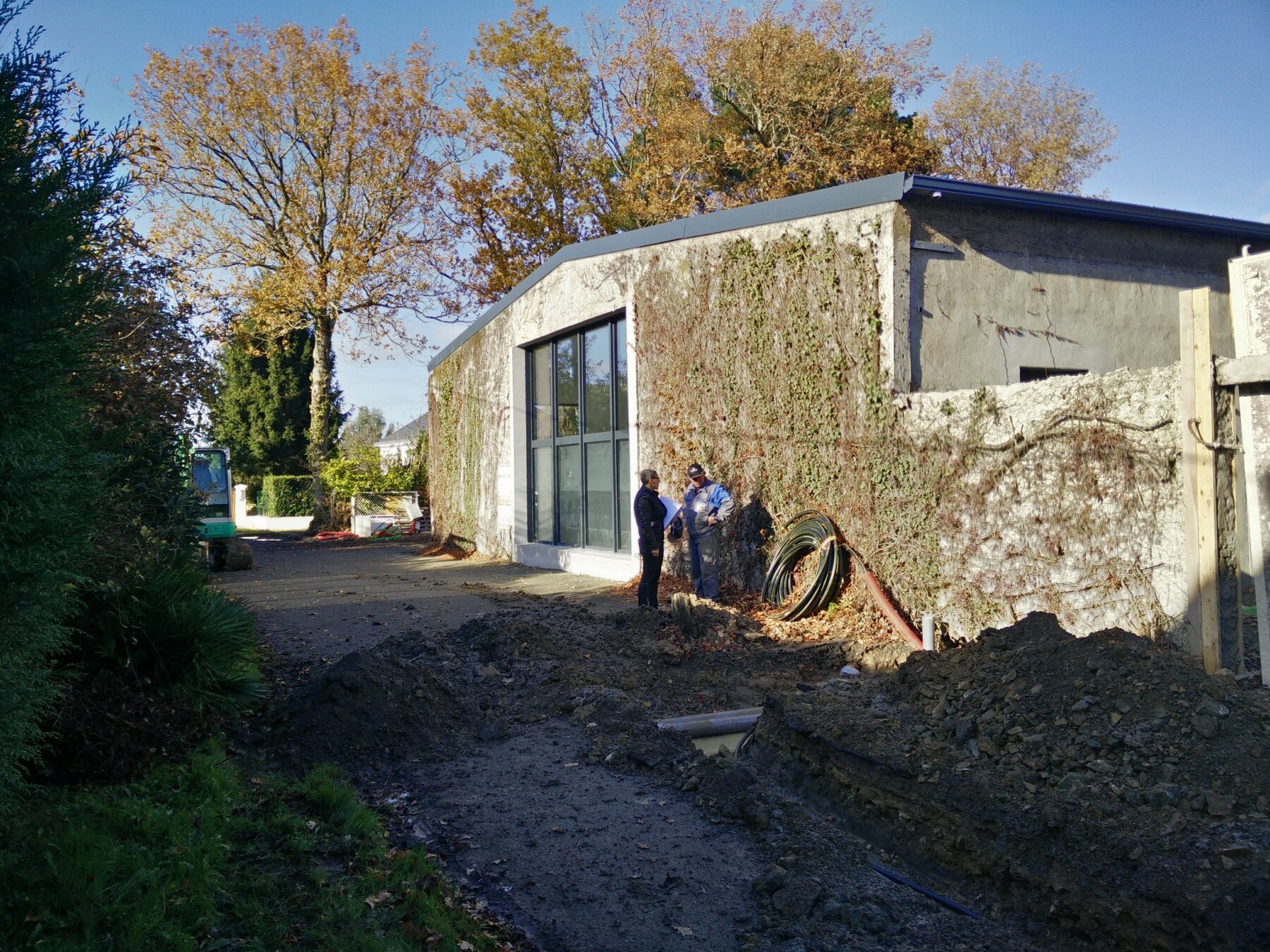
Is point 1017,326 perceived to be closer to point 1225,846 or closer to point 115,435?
point 1225,846

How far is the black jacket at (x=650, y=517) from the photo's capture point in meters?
11.2

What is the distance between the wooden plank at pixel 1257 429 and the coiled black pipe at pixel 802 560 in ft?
14.0

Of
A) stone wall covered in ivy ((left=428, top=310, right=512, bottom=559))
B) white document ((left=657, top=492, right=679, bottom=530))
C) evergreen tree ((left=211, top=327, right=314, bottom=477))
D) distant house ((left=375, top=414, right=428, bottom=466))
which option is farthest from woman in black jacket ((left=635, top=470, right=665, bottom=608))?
distant house ((left=375, top=414, right=428, bottom=466))

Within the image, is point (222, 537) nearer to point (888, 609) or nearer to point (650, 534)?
point (650, 534)

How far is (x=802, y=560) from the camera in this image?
10.9 meters

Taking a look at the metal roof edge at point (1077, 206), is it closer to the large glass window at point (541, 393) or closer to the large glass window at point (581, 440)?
the large glass window at point (581, 440)

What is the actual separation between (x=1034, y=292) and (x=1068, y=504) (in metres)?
3.61

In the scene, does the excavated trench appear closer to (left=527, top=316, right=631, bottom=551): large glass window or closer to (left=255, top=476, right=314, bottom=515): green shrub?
(left=527, top=316, right=631, bottom=551): large glass window

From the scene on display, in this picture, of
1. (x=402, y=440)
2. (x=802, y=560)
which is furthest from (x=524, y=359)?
(x=402, y=440)

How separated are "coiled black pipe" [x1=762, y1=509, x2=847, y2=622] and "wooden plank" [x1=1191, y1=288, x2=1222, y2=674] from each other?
156 inches

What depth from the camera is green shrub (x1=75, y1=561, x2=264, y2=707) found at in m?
6.00

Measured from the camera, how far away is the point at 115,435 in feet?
18.5

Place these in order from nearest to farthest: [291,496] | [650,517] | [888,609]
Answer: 1. [888,609]
2. [650,517]
3. [291,496]

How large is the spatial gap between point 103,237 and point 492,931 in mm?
5075
